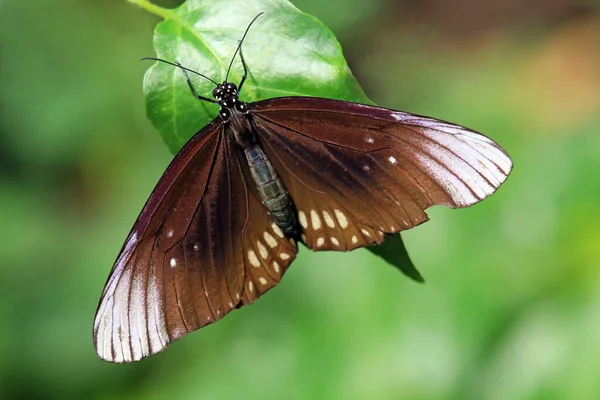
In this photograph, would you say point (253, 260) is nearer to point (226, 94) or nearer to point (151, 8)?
point (226, 94)


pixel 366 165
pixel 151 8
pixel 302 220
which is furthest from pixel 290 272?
pixel 151 8

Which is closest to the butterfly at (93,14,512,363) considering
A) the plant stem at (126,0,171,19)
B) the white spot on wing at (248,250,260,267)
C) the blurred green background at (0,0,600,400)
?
the white spot on wing at (248,250,260,267)

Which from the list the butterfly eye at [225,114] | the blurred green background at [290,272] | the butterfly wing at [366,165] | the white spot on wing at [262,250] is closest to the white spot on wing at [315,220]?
the butterfly wing at [366,165]

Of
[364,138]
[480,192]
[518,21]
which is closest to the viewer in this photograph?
[480,192]

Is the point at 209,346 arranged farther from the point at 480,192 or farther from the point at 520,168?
the point at 480,192

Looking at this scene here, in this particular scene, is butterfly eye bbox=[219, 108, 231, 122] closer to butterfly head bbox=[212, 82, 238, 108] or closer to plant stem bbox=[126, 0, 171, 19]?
butterfly head bbox=[212, 82, 238, 108]

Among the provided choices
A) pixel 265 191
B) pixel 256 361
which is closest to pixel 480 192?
pixel 265 191

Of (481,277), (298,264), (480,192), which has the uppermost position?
(298,264)
